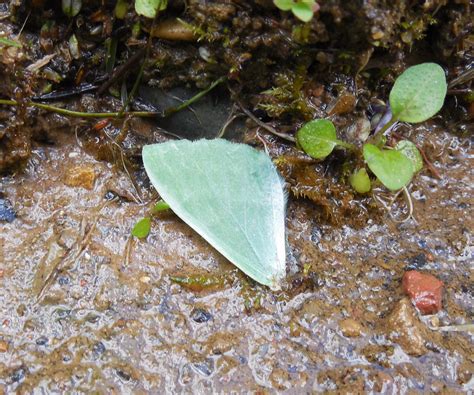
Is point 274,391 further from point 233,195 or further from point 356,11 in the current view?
point 356,11

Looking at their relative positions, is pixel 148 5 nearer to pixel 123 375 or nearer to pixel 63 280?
pixel 63 280

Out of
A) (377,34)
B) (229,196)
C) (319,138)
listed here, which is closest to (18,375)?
(229,196)

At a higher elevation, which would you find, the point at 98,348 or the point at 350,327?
the point at 350,327

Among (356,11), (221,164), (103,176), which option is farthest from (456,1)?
(103,176)

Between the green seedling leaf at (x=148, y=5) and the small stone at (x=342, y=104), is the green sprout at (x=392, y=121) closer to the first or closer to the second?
the small stone at (x=342, y=104)

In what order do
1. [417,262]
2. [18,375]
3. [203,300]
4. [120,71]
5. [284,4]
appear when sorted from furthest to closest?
1. [120,71]
2. [417,262]
3. [203,300]
4. [284,4]
5. [18,375]

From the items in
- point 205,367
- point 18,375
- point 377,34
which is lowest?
point 18,375

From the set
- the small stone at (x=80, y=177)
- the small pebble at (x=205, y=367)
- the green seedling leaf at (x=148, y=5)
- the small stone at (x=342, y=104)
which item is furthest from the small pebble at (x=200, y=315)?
the green seedling leaf at (x=148, y=5)
